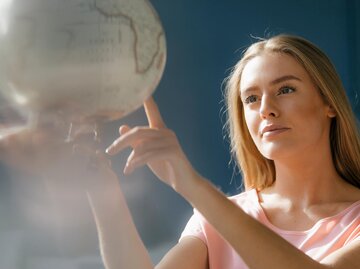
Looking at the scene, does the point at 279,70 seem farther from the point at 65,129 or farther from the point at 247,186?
the point at 65,129

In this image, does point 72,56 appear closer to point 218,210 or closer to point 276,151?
point 218,210

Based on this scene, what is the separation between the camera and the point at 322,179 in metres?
1.51

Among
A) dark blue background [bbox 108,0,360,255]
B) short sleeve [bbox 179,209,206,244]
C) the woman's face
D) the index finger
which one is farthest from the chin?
dark blue background [bbox 108,0,360,255]

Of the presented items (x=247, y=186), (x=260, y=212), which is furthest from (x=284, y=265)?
(x=247, y=186)

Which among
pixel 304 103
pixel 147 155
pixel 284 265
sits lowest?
pixel 284 265

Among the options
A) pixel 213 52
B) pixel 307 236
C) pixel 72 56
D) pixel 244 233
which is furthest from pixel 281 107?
pixel 213 52

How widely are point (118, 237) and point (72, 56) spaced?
0.48 meters

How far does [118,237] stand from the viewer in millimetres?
1319

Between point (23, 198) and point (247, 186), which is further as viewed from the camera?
point (23, 198)

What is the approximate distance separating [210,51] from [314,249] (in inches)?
49.3

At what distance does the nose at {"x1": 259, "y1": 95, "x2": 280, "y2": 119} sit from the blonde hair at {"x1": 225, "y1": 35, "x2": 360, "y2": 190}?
0.42 ft

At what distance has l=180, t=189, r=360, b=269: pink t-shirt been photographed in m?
1.36

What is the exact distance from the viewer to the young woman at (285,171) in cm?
133

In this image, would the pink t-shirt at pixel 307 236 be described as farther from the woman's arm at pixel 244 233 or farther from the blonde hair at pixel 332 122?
the woman's arm at pixel 244 233
